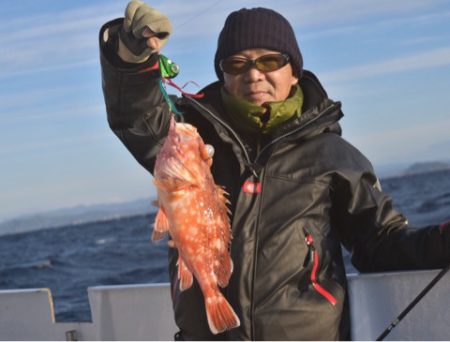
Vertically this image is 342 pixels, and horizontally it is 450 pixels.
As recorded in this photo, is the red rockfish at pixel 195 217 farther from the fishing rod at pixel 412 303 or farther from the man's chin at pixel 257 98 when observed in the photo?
the fishing rod at pixel 412 303

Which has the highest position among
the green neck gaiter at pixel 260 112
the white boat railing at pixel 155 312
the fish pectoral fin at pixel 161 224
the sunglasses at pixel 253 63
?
the sunglasses at pixel 253 63

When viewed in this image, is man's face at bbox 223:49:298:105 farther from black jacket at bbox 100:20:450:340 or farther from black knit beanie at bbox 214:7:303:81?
black jacket at bbox 100:20:450:340

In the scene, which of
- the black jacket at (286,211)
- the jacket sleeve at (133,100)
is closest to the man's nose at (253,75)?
the black jacket at (286,211)

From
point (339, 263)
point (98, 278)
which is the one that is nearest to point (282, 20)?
point (339, 263)

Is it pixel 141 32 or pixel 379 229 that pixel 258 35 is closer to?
pixel 141 32

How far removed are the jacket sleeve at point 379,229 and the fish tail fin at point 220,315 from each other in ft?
3.04

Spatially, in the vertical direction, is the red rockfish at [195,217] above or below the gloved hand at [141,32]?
below

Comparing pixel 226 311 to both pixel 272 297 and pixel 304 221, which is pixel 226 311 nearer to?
pixel 272 297

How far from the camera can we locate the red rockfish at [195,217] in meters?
3.04

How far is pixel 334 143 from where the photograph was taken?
376 cm

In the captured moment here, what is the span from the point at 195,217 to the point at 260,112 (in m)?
0.77

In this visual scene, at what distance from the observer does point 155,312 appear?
5.32 meters

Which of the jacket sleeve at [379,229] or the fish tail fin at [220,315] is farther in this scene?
the jacket sleeve at [379,229]

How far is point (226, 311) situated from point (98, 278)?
834 inches
